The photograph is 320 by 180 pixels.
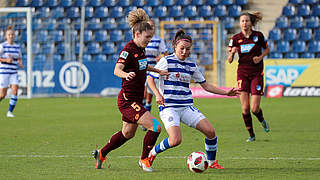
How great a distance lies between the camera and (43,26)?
24.8 m

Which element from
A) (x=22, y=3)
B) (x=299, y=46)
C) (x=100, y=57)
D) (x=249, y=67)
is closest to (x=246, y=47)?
(x=249, y=67)

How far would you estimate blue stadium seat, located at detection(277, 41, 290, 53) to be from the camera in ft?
82.3

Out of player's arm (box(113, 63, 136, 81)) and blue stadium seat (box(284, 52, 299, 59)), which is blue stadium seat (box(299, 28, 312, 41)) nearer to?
blue stadium seat (box(284, 52, 299, 59))

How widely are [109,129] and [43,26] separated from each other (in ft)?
46.0

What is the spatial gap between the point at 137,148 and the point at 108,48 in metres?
18.0

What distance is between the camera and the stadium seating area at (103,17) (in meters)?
25.0

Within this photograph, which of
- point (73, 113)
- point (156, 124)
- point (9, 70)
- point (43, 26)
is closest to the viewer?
point (156, 124)

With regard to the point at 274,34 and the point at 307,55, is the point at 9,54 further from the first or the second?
the point at 307,55

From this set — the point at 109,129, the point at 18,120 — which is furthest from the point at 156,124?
Result: the point at 18,120

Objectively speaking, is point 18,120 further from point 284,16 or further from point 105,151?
point 284,16

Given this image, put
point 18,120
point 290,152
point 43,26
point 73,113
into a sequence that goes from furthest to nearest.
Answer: point 43,26, point 73,113, point 18,120, point 290,152

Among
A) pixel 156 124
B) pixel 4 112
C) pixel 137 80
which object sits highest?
pixel 137 80

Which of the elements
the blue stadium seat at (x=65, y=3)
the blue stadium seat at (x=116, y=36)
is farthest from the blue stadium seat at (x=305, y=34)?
the blue stadium seat at (x=65, y=3)

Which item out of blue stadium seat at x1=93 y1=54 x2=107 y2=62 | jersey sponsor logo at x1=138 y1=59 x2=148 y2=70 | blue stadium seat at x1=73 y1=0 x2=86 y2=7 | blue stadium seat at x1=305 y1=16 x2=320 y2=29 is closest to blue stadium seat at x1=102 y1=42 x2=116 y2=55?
blue stadium seat at x1=93 y1=54 x2=107 y2=62
